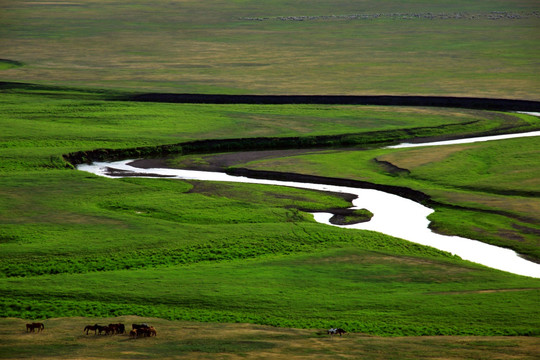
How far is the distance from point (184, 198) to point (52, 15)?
130752mm

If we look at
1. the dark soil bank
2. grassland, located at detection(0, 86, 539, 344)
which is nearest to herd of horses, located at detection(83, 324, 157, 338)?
grassland, located at detection(0, 86, 539, 344)

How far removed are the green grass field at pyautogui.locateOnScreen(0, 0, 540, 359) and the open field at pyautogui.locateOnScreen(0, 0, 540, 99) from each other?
930 millimetres

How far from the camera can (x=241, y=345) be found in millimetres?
26281

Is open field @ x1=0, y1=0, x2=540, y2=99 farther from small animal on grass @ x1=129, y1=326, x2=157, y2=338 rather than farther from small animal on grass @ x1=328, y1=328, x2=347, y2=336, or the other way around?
small animal on grass @ x1=129, y1=326, x2=157, y2=338

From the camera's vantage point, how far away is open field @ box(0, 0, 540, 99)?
93.1 m

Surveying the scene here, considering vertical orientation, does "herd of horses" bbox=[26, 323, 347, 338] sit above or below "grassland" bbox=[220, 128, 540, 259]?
above

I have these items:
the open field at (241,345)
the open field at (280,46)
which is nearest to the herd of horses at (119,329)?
the open field at (241,345)

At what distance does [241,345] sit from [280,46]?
10529cm

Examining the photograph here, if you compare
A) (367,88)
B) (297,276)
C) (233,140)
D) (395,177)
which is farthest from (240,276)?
(367,88)

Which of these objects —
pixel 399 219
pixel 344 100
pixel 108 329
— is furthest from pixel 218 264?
pixel 344 100

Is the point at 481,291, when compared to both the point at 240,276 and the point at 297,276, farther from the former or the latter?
the point at 240,276

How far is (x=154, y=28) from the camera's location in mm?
150750

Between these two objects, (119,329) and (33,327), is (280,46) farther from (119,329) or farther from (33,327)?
(33,327)

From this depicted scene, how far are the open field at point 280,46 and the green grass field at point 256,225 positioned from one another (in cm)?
93
